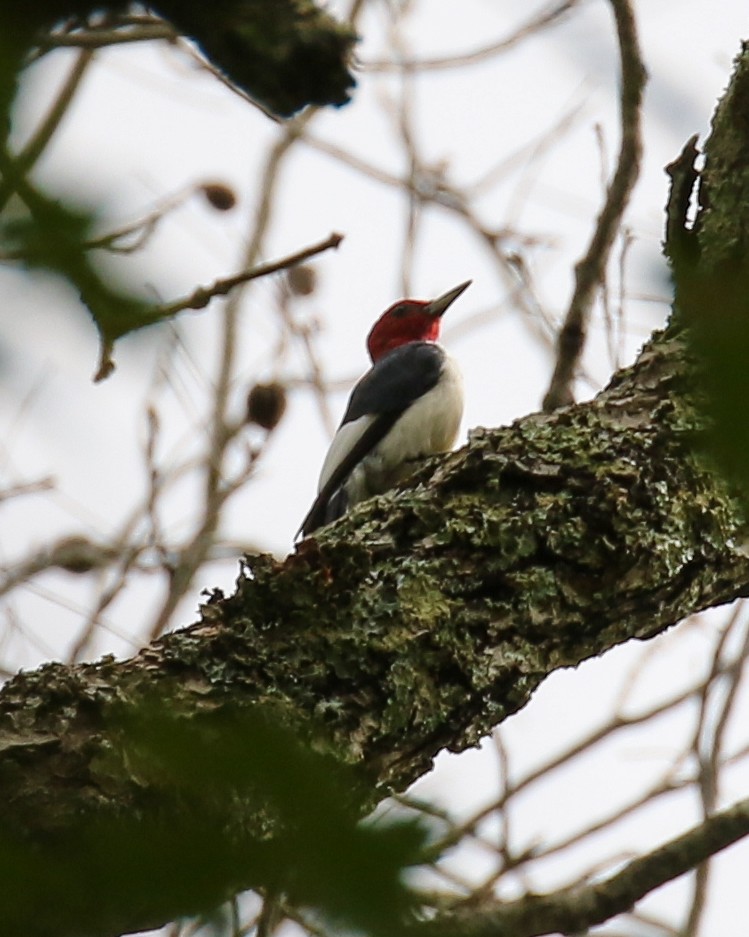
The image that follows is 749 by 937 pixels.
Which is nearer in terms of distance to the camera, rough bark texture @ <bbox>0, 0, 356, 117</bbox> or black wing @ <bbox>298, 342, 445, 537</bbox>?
rough bark texture @ <bbox>0, 0, 356, 117</bbox>

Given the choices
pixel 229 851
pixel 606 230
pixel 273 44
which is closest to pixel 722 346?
pixel 229 851

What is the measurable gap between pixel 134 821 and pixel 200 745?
3.2 inches

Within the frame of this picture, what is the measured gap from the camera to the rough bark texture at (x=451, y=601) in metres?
1.99

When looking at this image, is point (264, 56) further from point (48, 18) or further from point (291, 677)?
point (291, 677)

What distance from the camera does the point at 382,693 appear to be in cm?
213

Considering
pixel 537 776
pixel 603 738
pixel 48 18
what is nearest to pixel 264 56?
pixel 48 18

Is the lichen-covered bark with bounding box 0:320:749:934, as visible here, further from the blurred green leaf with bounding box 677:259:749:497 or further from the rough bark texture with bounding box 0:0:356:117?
the blurred green leaf with bounding box 677:259:749:497

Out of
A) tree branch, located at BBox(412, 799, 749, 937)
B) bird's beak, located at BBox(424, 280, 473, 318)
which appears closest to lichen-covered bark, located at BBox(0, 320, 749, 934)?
tree branch, located at BBox(412, 799, 749, 937)

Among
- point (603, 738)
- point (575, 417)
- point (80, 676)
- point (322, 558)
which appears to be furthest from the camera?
point (603, 738)

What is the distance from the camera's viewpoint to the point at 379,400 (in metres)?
5.37

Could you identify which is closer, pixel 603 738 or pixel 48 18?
pixel 48 18

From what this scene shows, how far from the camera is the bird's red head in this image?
6645 millimetres

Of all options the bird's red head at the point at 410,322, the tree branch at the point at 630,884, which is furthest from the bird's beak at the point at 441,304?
the tree branch at the point at 630,884

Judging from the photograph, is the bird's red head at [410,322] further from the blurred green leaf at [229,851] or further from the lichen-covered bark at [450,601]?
the blurred green leaf at [229,851]
